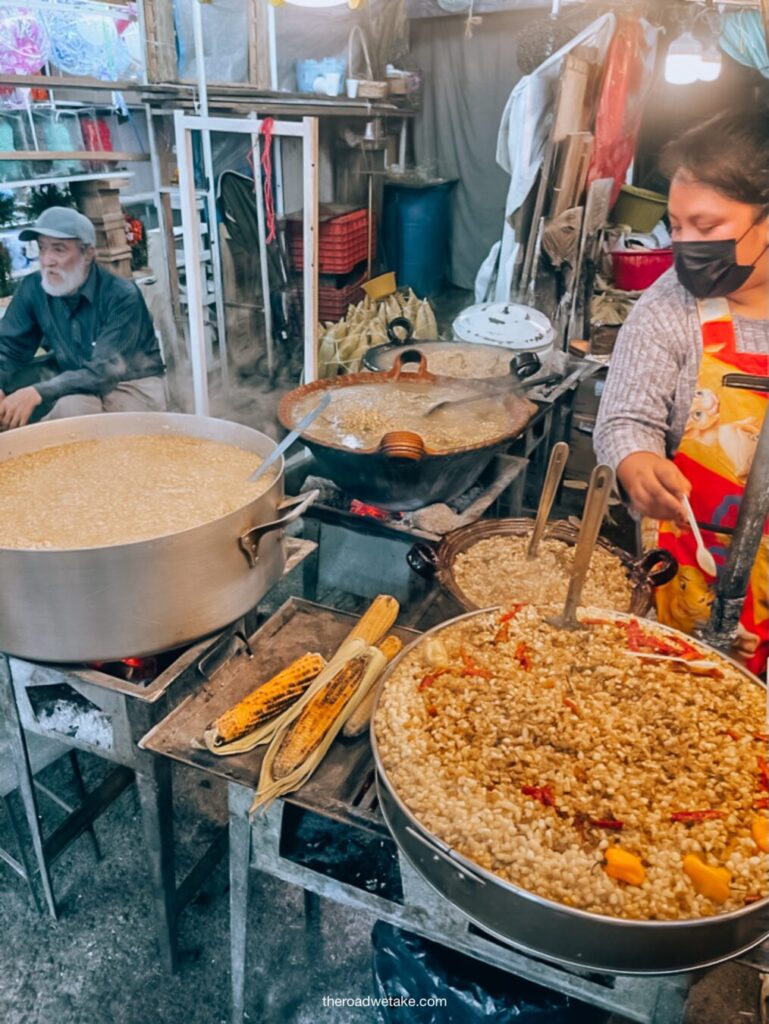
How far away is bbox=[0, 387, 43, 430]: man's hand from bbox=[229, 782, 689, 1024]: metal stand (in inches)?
140

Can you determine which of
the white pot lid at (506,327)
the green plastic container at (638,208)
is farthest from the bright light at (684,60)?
the white pot lid at (506,327)

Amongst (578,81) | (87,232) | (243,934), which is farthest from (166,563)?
(578,81)

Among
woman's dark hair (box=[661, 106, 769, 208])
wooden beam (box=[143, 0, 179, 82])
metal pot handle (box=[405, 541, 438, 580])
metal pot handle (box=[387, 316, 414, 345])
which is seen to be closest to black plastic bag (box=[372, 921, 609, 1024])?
metal pot handle (box=[405, 541, 438, 580])

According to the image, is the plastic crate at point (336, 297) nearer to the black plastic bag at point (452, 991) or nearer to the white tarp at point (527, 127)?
the white tarp at point (527, 127)

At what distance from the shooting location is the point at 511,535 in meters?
2.70

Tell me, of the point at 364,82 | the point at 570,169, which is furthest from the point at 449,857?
the point at 364,82

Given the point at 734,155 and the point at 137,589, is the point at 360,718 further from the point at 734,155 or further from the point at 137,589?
the point at 734,155

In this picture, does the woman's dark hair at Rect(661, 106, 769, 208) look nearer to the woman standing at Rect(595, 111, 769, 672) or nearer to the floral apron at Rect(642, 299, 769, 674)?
the woman standing at Rect(595, 111, 769, 672)

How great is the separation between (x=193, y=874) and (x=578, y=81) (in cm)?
733

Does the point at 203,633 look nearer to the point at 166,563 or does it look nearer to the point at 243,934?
the point at 166,563

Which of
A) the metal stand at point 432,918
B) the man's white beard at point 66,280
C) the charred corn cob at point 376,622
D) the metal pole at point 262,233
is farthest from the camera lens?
the metal pole at point 262,233

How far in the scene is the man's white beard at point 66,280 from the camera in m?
4.71

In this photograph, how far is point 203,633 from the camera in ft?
6.37

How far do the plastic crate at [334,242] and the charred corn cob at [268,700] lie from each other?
696 cm
